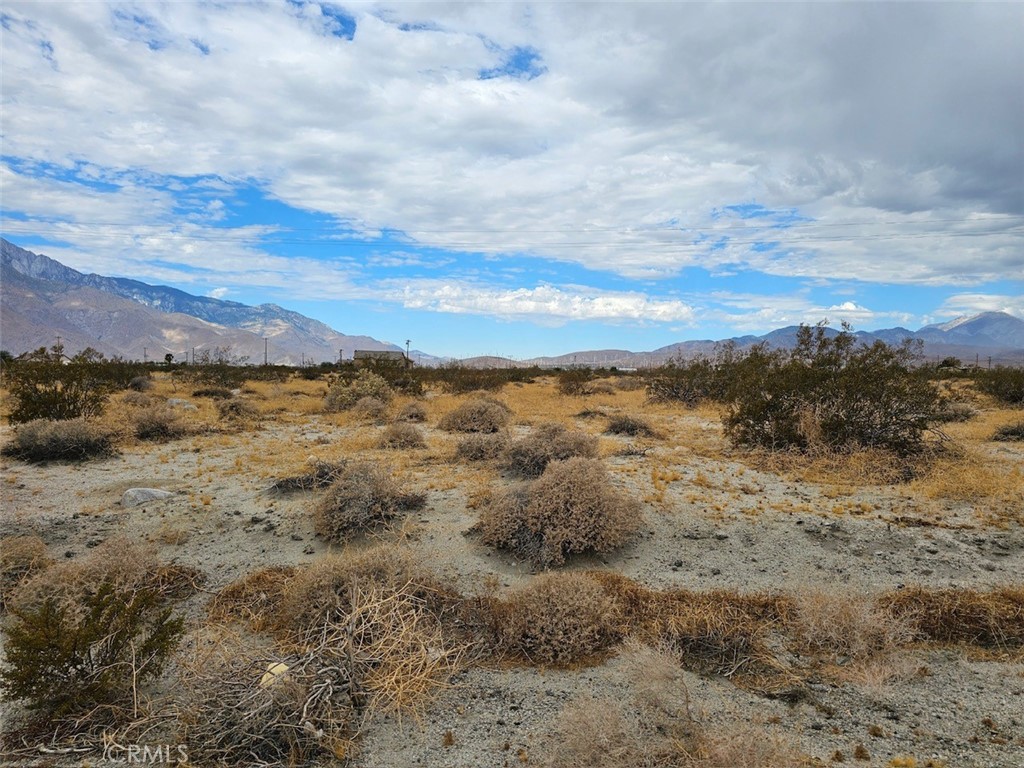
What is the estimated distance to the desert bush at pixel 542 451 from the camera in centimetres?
1013

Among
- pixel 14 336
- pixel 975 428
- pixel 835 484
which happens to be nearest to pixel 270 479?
pixel 835 484

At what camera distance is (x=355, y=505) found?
7562 mm

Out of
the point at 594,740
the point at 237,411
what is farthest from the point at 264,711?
the point at 237,411

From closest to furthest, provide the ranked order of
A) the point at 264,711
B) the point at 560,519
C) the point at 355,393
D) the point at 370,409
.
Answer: the point at 264,711 < the point at 560,519 < the point at 370,409 < the point at 355,393

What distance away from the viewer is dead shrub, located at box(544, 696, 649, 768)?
3.22m

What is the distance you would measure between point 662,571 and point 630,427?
28.4 feet

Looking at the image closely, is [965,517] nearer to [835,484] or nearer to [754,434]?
[835,484]

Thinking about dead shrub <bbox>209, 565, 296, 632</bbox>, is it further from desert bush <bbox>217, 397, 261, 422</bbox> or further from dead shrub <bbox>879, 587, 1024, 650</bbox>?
desert bush <bbox>217, 397, 261, 422</bbox>

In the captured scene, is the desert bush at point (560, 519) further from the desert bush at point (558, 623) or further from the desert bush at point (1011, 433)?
the desert bush at point (1011, 433)

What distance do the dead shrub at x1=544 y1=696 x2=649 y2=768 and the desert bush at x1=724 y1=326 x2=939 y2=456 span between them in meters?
9.38

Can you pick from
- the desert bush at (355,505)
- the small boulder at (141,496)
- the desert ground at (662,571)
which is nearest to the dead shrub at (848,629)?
the desert ground at (662,571)

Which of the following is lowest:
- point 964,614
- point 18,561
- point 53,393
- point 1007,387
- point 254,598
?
point 254,598

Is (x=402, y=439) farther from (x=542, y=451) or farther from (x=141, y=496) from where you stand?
(x=141, y=496)

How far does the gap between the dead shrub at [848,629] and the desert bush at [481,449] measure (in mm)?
6889
